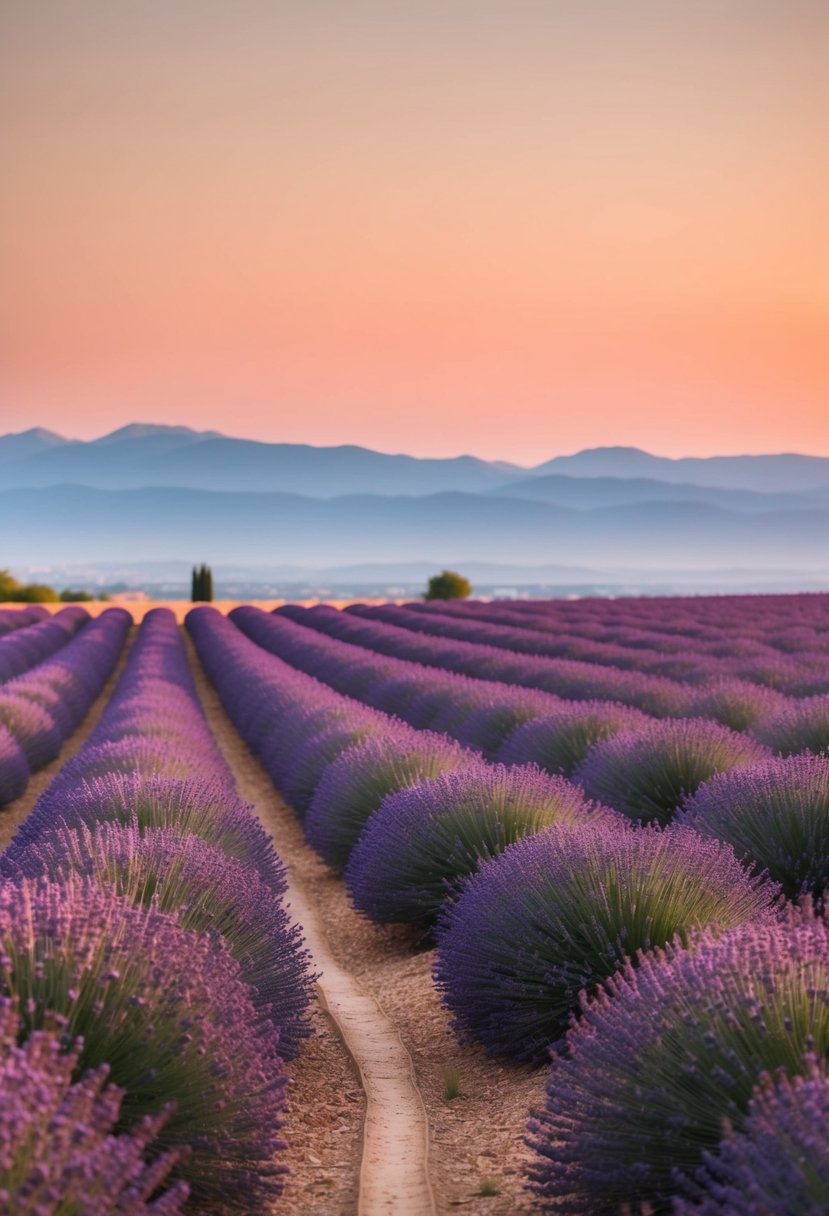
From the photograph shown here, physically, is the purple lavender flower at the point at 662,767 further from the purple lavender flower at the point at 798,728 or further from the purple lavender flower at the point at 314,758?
the purple lavender flower at the point at 314,758

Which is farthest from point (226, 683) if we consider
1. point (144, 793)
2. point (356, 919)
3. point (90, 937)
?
point (90, 937)

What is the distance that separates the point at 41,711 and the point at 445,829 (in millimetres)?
8173

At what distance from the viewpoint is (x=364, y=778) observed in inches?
316

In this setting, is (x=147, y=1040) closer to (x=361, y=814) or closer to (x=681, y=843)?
(x=681, y=843)

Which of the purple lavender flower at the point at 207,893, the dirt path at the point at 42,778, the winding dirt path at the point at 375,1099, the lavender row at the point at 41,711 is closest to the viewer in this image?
the winding dirt path at the point at 375,1099

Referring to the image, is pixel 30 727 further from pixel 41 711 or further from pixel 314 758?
pixel 314 758

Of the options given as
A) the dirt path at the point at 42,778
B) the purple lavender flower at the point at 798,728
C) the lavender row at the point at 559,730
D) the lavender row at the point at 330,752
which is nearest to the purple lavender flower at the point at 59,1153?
the lavender row at the point at 330,752

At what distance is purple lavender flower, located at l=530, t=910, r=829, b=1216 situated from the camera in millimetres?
2943

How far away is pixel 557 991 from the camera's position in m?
4.56

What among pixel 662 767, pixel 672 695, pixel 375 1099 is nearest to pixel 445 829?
pixel 375 1099

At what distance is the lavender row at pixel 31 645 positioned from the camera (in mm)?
19391

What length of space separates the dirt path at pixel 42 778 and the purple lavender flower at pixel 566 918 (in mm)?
4386

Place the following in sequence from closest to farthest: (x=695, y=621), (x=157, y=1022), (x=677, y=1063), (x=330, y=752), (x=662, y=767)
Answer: (x=677, y=1063) < (x=157, y=1022) < (x=662, y=767) < (x=330, y=752) < (x=695, y=621)

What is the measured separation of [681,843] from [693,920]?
477 millimetres
